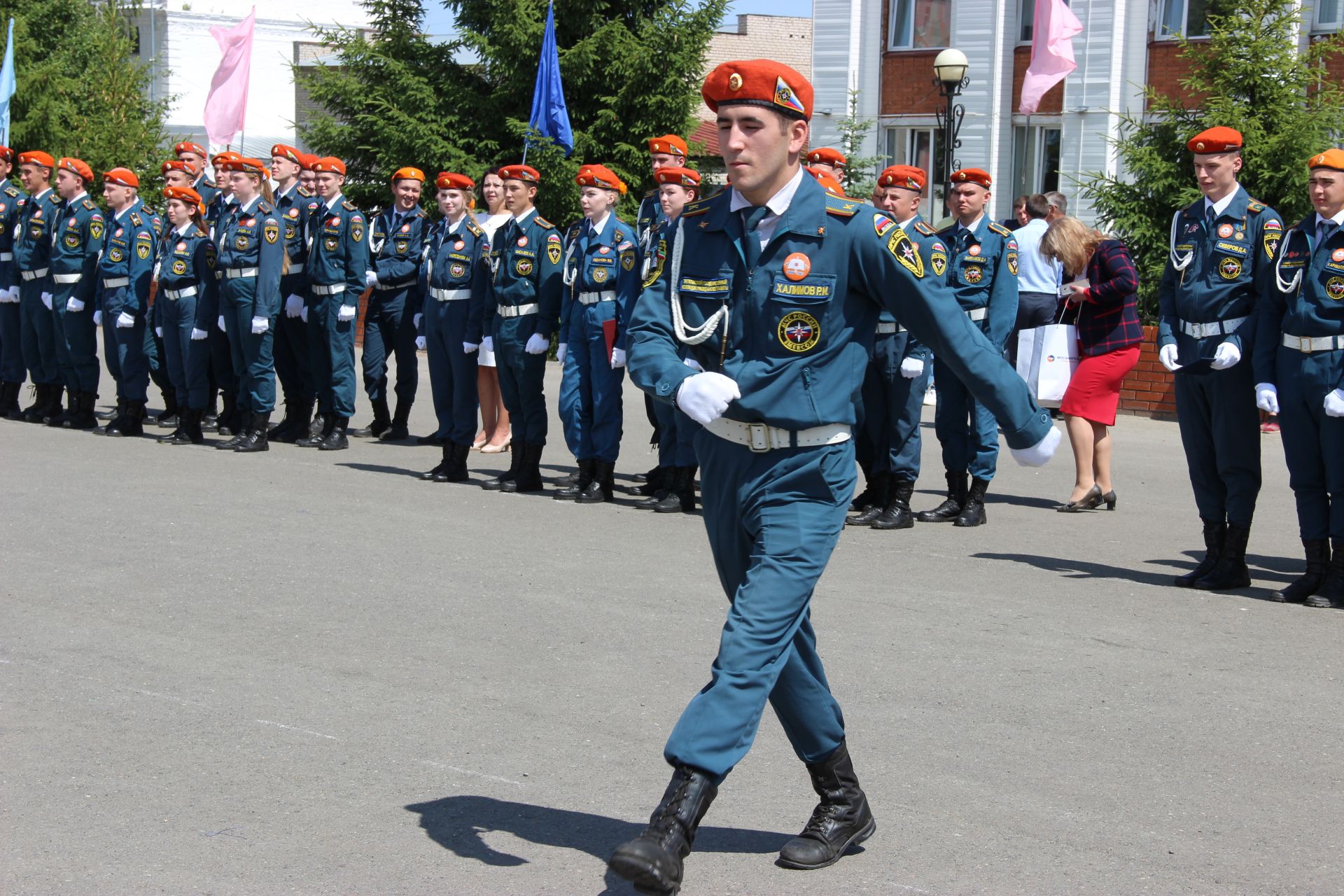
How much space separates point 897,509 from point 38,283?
821 centimetres

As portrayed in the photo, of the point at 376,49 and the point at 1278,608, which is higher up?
the point at 376,49

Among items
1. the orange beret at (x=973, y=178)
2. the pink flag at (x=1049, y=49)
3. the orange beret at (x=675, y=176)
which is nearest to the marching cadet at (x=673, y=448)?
the orange beret at (x=675, y=176)

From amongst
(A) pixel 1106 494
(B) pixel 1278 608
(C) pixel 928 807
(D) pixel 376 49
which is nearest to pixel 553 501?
(A) pixel 1106 494

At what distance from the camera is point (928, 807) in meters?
4.64

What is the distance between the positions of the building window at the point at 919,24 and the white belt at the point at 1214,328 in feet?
69.0

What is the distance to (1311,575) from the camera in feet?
25.2

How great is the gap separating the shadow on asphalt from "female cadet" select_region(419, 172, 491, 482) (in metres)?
6.60

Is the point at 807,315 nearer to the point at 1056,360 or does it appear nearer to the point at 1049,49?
the point at 1056,360

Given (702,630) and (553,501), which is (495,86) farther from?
(702,630)

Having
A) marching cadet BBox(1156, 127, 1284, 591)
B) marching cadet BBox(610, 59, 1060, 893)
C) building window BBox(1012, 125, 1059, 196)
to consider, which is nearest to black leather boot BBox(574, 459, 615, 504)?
marching cadet BBox(1156, 127, 1284, 591)

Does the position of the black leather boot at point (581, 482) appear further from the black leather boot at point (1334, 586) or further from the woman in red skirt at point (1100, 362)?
the black leather boot at point (1334, 586)

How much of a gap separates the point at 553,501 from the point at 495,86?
16.8 m

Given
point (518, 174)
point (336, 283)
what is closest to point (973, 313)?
point (518, 174)

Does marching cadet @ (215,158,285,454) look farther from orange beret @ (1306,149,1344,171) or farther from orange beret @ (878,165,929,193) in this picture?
orange beret @ (1306,149,1344,171)
